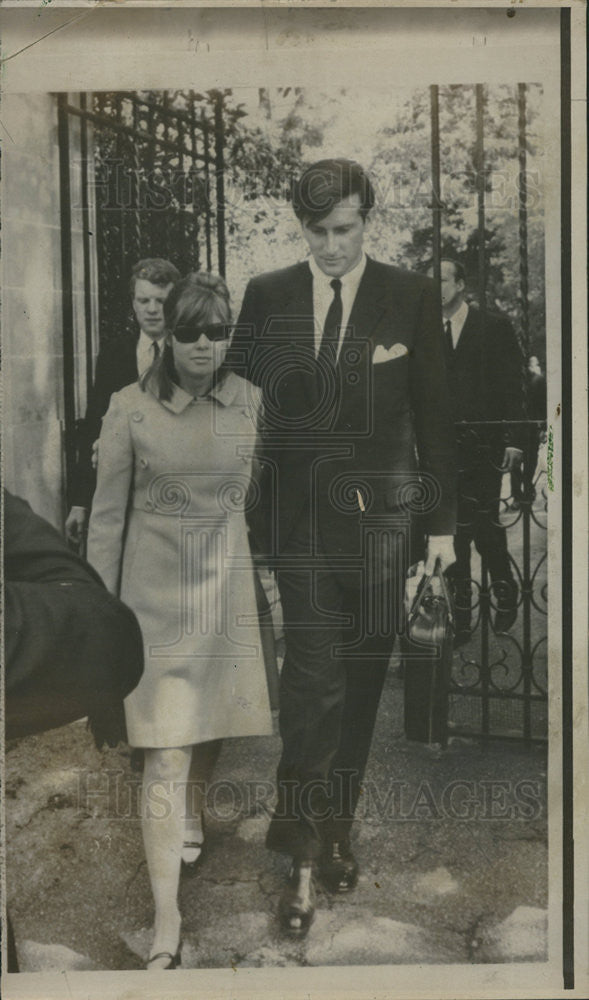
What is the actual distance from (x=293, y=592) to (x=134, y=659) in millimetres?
518

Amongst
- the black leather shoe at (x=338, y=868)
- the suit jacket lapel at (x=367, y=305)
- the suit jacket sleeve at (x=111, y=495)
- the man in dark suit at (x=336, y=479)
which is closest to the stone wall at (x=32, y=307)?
the suit jacket sleeve at (x=111, y=495)

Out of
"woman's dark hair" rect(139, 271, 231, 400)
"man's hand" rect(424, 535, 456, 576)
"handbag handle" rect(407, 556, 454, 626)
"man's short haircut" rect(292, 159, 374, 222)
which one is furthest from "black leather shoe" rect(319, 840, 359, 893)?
"man's short haircut" rect(292, 159, 374, 222)

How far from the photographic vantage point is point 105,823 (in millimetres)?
2852

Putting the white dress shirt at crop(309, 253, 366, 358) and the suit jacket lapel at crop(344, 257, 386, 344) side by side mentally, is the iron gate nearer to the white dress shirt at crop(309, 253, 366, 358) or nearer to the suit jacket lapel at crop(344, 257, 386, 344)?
the white dress shirt at crop(309, 253, 366, 358)

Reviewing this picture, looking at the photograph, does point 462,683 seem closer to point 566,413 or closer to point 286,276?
point 566,413

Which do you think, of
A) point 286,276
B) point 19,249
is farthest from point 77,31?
point 286,276

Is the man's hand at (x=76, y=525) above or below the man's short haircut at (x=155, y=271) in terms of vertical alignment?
below

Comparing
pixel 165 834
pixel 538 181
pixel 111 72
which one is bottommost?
pixel 165 834

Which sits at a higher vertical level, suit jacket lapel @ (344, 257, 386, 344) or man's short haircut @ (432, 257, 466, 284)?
man's short haircut @ (432, 257, 466, 284)

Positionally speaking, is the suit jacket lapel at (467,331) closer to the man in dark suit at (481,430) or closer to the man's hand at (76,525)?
the man in dark suit at (481,430)

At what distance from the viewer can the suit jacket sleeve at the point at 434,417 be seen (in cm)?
281

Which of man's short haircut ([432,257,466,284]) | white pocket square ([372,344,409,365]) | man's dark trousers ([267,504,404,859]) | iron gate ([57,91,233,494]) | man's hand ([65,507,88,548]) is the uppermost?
iron gate ([57,91,233,494])

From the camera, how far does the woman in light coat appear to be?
111 inches

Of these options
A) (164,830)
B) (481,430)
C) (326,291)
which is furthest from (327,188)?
(164,830)
